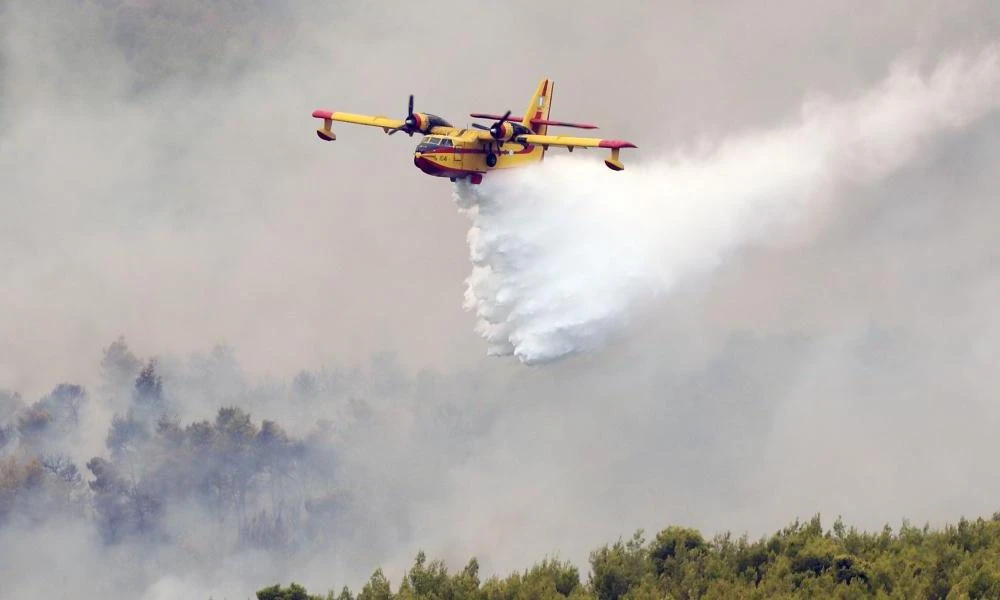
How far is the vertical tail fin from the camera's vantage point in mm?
64062

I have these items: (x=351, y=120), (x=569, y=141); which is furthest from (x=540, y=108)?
(x=351, y=120)

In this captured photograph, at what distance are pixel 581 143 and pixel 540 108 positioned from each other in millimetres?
6580

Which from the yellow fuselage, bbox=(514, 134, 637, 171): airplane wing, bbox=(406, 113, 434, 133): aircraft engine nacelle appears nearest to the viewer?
the yellow fuselage

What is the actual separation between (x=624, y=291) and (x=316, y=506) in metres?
81.0

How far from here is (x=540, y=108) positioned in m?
65.2

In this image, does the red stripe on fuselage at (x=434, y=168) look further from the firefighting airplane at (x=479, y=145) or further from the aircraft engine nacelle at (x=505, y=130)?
the aircraft engine nacelle at (x=505, y=130)

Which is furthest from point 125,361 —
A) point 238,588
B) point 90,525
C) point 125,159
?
point 125,159

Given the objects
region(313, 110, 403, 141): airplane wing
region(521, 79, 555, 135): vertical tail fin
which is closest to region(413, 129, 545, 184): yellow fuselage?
region(521, 79, 555, 135): vertical tail fin

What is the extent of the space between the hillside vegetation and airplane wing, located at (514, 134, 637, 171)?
1321cm

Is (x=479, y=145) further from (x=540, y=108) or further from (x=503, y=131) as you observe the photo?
(x=540, y=108)

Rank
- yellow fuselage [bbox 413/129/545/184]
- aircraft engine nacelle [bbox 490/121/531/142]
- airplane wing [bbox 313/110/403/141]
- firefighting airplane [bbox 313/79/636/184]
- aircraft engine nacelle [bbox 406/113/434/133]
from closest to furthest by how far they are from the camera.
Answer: yellow fuselage [bbox 413/129/545/184] → firefighting airplane [bbox 313/79/636/184] → aircraft engine nacelle [bbox 490/121/531/142] → aircraft engine nacelle [bbox 406/113/434/133] → airplane wing [bbox 313/110/403/141]

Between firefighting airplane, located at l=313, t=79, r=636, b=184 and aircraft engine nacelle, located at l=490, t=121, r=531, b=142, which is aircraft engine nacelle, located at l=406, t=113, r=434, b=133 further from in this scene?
aircraft engine nacelle, located at l=490, t=121, r=531, b=142

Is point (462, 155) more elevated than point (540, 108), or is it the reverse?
point (540, 108)

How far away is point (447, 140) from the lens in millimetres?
57500
